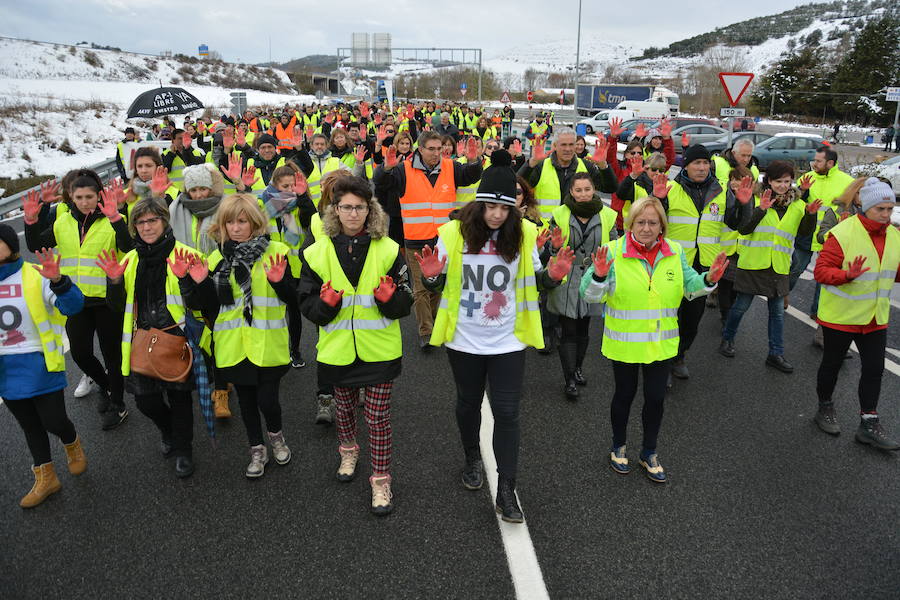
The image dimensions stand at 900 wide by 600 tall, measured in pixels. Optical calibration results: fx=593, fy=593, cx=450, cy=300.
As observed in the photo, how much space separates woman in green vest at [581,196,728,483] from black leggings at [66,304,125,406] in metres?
3.58

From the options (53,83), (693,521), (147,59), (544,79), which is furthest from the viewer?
(544,79)

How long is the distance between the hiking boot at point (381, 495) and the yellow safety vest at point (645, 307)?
161cm

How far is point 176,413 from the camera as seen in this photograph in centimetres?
394

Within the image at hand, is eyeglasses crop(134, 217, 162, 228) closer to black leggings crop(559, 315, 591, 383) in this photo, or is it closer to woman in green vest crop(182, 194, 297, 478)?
woman in green vest crop(182, 194, 297, 478)

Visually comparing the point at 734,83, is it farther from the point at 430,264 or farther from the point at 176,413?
A: the point at 176,413

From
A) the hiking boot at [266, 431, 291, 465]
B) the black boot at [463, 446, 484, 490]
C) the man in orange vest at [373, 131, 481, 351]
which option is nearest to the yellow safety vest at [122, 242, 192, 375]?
the hiking boot at [266, 431, 291, 465]

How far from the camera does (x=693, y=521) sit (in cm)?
343

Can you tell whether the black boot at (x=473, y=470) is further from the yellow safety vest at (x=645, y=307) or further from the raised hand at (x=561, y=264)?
the raised hand at (x=561, y=264)

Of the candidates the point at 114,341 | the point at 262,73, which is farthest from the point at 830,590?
the point at 262,73

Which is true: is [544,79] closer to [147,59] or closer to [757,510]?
[147,59]

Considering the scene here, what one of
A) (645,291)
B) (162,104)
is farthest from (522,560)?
(162,104)

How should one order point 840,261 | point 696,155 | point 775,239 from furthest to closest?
1. point 775,239
2. point 696,155
3. point 840,261

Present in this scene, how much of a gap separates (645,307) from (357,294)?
175cm

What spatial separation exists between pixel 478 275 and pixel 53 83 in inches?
2358
